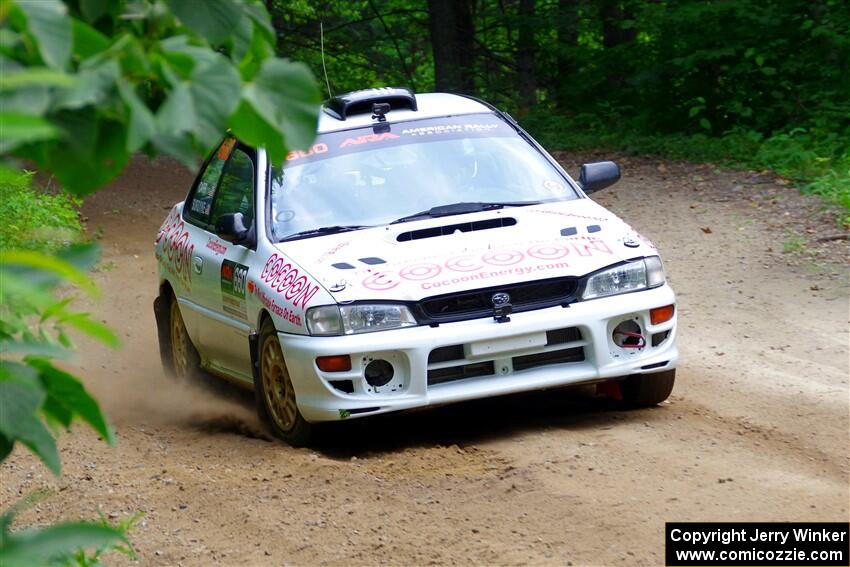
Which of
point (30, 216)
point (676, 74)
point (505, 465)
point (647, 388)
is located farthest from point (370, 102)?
point (676, 74)

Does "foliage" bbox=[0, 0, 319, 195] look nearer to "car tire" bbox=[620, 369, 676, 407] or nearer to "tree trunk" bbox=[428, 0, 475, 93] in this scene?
"car tire" bbox=[620, 369, 676, 407]

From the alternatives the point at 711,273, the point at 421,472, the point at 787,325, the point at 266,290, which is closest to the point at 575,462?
the point at 421,472

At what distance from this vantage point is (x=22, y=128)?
134 cm

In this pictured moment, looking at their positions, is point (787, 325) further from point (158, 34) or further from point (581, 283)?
point (158, 34)

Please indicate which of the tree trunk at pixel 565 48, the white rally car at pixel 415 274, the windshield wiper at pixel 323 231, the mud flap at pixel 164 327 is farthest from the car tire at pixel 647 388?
the tree trunk at pixel 565 48

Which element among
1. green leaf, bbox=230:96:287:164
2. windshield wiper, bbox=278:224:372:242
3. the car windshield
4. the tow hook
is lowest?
the tow hook

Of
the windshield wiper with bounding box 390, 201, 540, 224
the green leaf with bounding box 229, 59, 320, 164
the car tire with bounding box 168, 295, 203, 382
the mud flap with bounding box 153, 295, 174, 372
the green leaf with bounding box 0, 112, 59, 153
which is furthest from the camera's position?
the mud flap with bounding box 153, 295, 174, 372

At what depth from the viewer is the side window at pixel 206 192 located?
332 inches

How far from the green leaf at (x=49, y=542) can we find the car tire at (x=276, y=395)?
5103mm

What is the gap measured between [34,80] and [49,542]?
0.54 metres

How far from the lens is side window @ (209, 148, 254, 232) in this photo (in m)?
7.69

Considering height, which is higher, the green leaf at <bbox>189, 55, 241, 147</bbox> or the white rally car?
the green leaf at <bbox>189, 55, 241, 147</bbox>

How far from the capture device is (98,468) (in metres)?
6.69

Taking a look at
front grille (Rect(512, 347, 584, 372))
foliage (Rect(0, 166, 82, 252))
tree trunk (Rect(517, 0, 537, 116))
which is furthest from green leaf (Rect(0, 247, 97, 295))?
tree trunk (Rect(517, 0, 537, 116))
